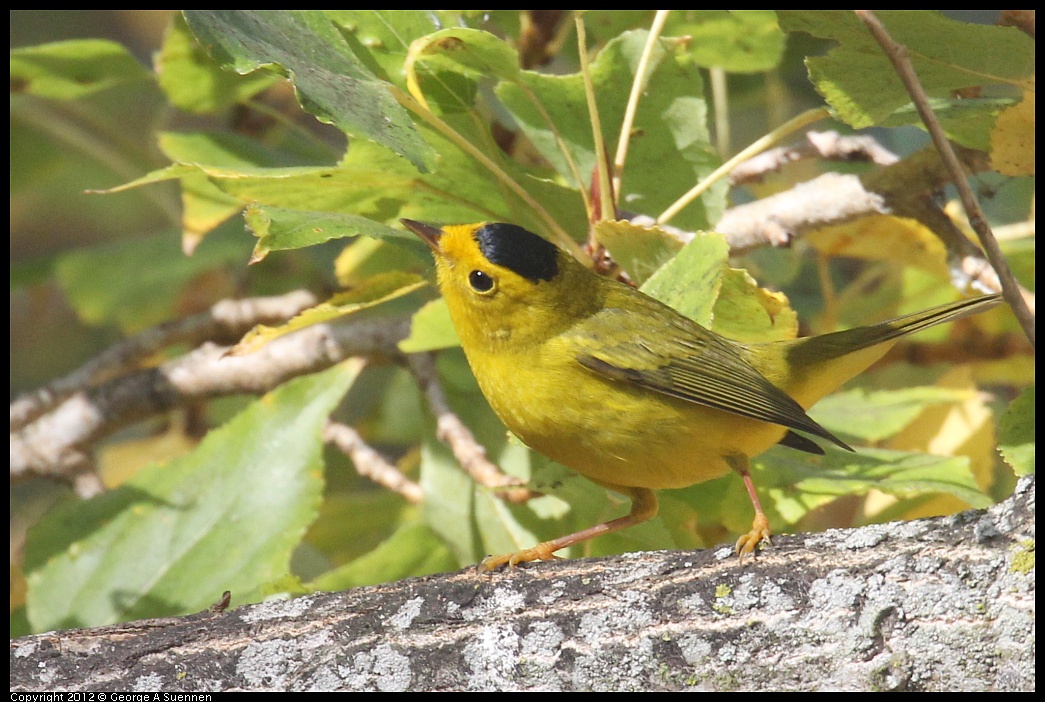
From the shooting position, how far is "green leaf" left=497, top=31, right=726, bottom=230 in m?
2.58

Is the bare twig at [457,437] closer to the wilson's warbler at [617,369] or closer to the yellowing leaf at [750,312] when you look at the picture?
the wilson's warbler at [617,369]

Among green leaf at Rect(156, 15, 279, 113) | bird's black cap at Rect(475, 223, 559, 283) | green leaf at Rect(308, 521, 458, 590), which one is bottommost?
green leaf at Rect(308, 521, 458, 590)

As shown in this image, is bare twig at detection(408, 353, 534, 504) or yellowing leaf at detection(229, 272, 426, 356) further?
bare twig at detection(408, 353, 534, 504)

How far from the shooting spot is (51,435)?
11.5ft

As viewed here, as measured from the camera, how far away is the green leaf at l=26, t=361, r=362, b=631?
275cm

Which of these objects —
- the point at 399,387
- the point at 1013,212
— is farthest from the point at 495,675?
the point at 1013,212

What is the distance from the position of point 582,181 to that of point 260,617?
1.36m

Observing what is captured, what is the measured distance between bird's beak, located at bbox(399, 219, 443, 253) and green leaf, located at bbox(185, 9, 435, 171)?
34cm

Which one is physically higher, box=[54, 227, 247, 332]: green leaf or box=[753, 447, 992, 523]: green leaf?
box=[753, 447, 992, 523]: green leaf

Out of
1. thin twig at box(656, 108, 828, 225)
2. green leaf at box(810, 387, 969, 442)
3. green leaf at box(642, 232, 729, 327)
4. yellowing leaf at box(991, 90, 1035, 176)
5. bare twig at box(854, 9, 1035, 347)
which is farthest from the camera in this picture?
green leaf at box(810, 387, 969, 442)

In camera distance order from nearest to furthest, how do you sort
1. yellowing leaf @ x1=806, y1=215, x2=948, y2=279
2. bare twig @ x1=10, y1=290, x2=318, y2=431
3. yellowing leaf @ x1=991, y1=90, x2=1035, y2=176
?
yellowing leaf @ x1=991, y1=90, x2=1035, y2=176, yellowing leaf @ x1=806, y1=215, x2=948, y2=279, bare twig @ x1=10, y1=290, x2=318, y2=431

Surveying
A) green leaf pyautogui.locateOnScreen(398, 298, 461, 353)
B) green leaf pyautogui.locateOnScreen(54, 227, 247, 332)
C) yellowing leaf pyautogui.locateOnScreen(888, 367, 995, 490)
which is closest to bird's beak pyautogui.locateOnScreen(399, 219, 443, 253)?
green leaf pyautogui.locateOnScreen(398, 298, 461, 353)

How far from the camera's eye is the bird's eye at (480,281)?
2604 millimetres

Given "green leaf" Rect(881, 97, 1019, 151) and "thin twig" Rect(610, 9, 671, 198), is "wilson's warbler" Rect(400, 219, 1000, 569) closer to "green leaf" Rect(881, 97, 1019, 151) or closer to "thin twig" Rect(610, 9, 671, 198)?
"thin twig" Rect(610, 9, 671, 198)
